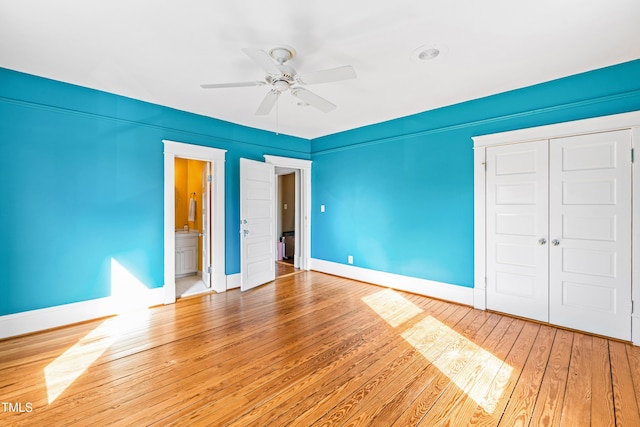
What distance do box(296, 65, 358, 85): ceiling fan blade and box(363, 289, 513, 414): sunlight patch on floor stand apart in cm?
246

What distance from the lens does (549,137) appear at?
3.14 m

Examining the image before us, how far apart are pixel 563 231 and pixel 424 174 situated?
1.73 m

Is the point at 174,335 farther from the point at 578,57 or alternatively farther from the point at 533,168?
the point at 578,57

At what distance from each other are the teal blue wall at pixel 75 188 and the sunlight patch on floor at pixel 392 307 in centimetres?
292

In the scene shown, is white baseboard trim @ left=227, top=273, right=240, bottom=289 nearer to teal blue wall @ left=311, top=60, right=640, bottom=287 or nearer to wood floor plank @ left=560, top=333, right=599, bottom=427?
teal blue wall @ left=311, top=60, right=640, bottom=287

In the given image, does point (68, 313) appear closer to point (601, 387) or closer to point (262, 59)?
point (262, 59)

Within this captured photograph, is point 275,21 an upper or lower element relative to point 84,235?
upper

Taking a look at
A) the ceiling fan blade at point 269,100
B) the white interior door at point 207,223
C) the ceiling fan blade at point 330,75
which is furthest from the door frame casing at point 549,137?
the white interior door at point 207,223

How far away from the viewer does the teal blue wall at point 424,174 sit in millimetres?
3043

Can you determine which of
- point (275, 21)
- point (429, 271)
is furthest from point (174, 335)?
point (429, 271)

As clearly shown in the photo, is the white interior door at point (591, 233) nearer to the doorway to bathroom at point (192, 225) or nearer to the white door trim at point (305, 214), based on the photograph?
the white door trim at point (305, 214)

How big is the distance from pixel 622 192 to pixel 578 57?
135 cm

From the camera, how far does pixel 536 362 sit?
8.01 feet

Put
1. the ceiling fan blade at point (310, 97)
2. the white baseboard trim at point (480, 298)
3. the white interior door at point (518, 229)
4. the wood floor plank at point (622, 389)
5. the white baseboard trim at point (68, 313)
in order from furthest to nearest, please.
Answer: the white baseboard trim at point (480, 298) → the white interior door at point (518, 229) → the white baseboard trim at point (68, 313) → the ceiling fan blade at point (310, 97) → the wood floor plank at point (622, 389)
